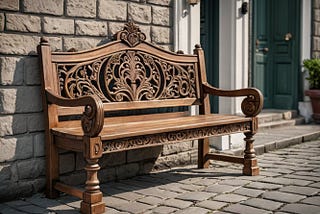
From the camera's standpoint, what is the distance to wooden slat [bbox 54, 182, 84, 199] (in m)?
3.32

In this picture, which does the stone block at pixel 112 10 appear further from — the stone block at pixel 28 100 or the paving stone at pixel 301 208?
the paving stone at pixel 301 208

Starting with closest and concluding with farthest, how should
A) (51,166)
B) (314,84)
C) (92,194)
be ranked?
(92,194) → (51,166) → (314,84)

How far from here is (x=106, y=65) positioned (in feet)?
13.1

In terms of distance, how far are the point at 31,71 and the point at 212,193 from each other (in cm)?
169

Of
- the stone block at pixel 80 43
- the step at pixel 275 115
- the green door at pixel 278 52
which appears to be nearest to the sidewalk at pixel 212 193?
the stone block at pixel 80 43

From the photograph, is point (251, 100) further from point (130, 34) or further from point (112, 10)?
point (112, 10)

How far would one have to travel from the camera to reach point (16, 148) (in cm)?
356

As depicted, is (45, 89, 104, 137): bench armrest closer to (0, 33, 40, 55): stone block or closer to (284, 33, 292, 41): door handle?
(0, 33, 40, 55): stone block

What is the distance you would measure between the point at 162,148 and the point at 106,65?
1090mm

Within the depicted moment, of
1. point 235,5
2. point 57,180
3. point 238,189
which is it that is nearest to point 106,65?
point 57,180

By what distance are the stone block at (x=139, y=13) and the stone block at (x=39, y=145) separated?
141cm

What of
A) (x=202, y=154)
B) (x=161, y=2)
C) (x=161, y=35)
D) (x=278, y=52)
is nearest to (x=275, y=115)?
(x=278, y=52)

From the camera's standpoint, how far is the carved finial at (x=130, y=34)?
4.13 meters

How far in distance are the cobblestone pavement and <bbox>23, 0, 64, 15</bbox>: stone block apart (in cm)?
143
